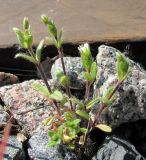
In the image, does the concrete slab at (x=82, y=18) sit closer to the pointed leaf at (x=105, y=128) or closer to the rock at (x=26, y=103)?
the rock at (x=26, y=103)

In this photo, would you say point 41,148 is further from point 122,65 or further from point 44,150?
point 122,65

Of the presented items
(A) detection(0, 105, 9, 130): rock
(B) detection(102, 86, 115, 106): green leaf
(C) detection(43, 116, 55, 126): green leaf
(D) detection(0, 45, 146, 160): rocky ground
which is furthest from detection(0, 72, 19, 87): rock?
(B) detection(102, 86, 115, 106): green leaf

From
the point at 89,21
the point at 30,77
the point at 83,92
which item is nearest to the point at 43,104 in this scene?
the point at 83,92

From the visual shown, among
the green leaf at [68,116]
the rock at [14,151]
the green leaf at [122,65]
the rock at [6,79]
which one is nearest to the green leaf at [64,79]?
the green leaf at [68,116]

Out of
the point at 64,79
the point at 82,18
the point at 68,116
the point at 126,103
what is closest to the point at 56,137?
the point at 68,116

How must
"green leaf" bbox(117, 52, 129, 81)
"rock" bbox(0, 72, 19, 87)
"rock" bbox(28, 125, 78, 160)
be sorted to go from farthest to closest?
"rock" bbox(0, 72, 19, 87) < "rock" bbox(28, 125, 78, 160) < "green leaf" bbox(117, 52, 129, 81)

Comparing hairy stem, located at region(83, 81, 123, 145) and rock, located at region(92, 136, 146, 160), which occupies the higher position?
hairy stem, located at region(83, 81, 123, 145)

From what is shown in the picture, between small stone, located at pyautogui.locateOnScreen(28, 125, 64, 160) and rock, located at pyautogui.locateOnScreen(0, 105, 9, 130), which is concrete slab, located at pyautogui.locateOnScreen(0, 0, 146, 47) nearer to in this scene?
rock, located at pyautogui.locateOnScreen(0, 105, 9, 130)
